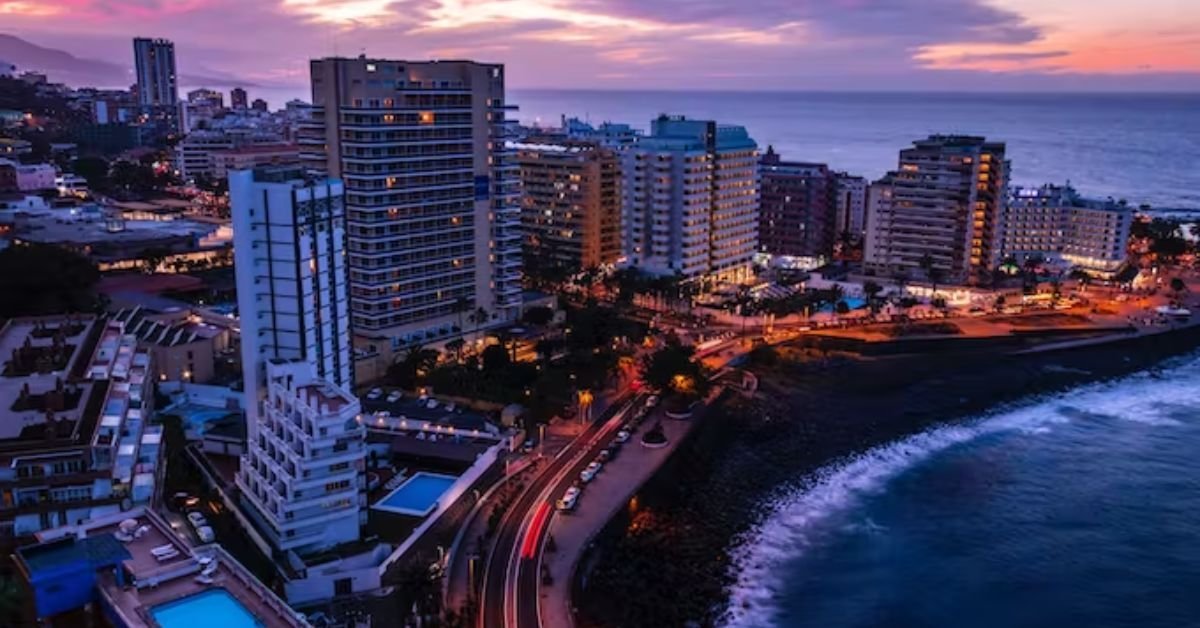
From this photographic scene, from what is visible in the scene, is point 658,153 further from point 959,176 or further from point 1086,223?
point 1086,223

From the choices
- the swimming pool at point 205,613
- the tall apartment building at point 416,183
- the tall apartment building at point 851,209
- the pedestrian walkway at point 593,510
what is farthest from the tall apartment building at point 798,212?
the swimming pool at point 205,613

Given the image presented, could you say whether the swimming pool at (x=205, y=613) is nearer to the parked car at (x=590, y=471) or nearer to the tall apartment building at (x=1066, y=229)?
the parked car at (x=590, y=471)

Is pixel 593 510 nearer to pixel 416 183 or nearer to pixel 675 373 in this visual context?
pixel 675 373

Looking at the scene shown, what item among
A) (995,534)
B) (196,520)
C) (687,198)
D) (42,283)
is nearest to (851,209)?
(687,198)

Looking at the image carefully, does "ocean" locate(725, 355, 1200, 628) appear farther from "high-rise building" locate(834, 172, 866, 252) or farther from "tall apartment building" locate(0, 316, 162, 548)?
"high-rise building" locate(834, 172, 866, 252)

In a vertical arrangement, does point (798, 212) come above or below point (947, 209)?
below

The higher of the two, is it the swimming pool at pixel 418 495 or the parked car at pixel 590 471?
the swimming pool at pixel 418 495

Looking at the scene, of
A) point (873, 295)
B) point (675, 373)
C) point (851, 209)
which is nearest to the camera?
point (675, 373)

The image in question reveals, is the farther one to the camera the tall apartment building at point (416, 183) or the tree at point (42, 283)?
the tree at point (42, 283)
